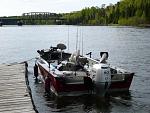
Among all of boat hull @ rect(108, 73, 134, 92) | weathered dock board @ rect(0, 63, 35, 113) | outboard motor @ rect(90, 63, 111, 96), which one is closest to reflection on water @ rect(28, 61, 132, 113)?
boat hull @ rect(108, 73, 134, 92)

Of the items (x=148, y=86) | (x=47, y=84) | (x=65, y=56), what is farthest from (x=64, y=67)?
(x=65, y=56)

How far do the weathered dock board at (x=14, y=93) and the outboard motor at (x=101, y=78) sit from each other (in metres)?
4.89

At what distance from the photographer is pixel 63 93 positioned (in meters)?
28.1

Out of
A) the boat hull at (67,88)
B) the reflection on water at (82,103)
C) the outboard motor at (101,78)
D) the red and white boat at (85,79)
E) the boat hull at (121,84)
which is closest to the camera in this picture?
the reflection on water at (82,103)

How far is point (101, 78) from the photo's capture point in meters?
26.7

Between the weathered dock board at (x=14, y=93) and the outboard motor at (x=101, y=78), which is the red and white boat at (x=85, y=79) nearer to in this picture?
the outboard motor at (x=101, y=78)

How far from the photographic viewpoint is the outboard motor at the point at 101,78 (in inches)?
1051

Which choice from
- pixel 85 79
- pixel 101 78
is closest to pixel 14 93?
pixel 85 79

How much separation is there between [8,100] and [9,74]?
10.4 metres

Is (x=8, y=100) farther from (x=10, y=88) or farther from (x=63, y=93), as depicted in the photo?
(x=63, y=93)

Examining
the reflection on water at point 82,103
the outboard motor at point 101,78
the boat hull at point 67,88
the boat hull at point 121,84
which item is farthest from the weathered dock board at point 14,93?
the boat hull at point 121,84

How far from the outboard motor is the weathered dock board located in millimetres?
4890

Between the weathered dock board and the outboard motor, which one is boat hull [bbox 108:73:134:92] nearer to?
the outboard motor

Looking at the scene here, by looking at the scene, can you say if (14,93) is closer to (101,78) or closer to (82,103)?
(82,103)
